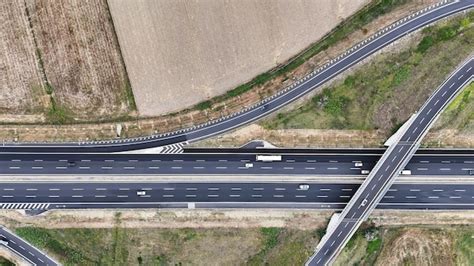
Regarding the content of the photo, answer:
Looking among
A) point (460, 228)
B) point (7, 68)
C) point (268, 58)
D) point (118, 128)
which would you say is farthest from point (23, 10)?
point (460, 228)

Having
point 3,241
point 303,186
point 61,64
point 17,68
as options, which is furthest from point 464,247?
point 17,68

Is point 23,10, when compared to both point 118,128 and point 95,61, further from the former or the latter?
point 118,128

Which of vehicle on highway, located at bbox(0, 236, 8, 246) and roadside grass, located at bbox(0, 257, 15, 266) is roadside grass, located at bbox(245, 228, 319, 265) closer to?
roadside grass, located at bbox(0, 257, 15, 266)

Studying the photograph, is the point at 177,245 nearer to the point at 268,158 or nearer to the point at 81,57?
the point at 268,158

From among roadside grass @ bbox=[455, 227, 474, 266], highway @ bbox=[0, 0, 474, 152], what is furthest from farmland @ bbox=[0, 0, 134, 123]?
roadside grass @ bbox=[455, 227, 474, 266]

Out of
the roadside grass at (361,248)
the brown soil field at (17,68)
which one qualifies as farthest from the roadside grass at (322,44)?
the roadside grass at (361,248)

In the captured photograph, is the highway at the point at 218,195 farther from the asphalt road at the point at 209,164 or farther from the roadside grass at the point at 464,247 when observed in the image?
the roadside grass at the point at 464,247
